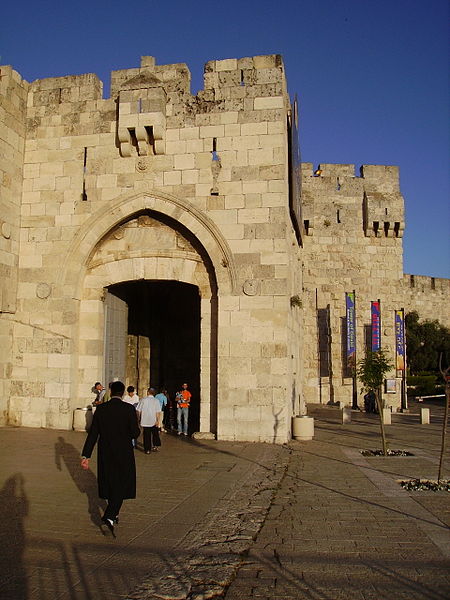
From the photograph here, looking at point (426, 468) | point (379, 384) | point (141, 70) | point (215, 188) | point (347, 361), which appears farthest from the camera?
point (347, 361)

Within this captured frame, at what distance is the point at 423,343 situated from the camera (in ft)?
109

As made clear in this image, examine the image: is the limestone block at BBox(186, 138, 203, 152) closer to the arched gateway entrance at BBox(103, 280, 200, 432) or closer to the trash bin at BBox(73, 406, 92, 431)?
the arched gateway entrance at BBox(103, 280, 200, 432)

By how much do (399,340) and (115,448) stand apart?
64.7ft

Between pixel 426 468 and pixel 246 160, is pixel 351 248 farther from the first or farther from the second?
pixel 426 468

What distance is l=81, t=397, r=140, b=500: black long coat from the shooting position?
4.98 meters

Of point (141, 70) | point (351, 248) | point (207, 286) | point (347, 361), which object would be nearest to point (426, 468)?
point (207, 286)

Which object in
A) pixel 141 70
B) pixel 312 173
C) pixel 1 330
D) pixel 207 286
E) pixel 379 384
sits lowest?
pixel 379 384

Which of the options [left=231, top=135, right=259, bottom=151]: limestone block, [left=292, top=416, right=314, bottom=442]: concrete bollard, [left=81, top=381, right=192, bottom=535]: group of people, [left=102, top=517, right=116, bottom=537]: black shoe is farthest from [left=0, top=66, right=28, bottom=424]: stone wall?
[left=102, top=517, right=116, bottom=537]: black shoe

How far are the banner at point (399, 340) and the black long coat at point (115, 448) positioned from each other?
63.4ft

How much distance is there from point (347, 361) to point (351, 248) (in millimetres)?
4860

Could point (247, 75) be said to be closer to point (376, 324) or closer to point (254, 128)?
point (254, 128)

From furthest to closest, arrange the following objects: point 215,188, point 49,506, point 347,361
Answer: point 347,361
point 215,188
point 49,506

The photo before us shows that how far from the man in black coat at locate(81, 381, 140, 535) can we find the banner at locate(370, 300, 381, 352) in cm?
1894

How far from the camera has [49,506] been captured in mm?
5762
